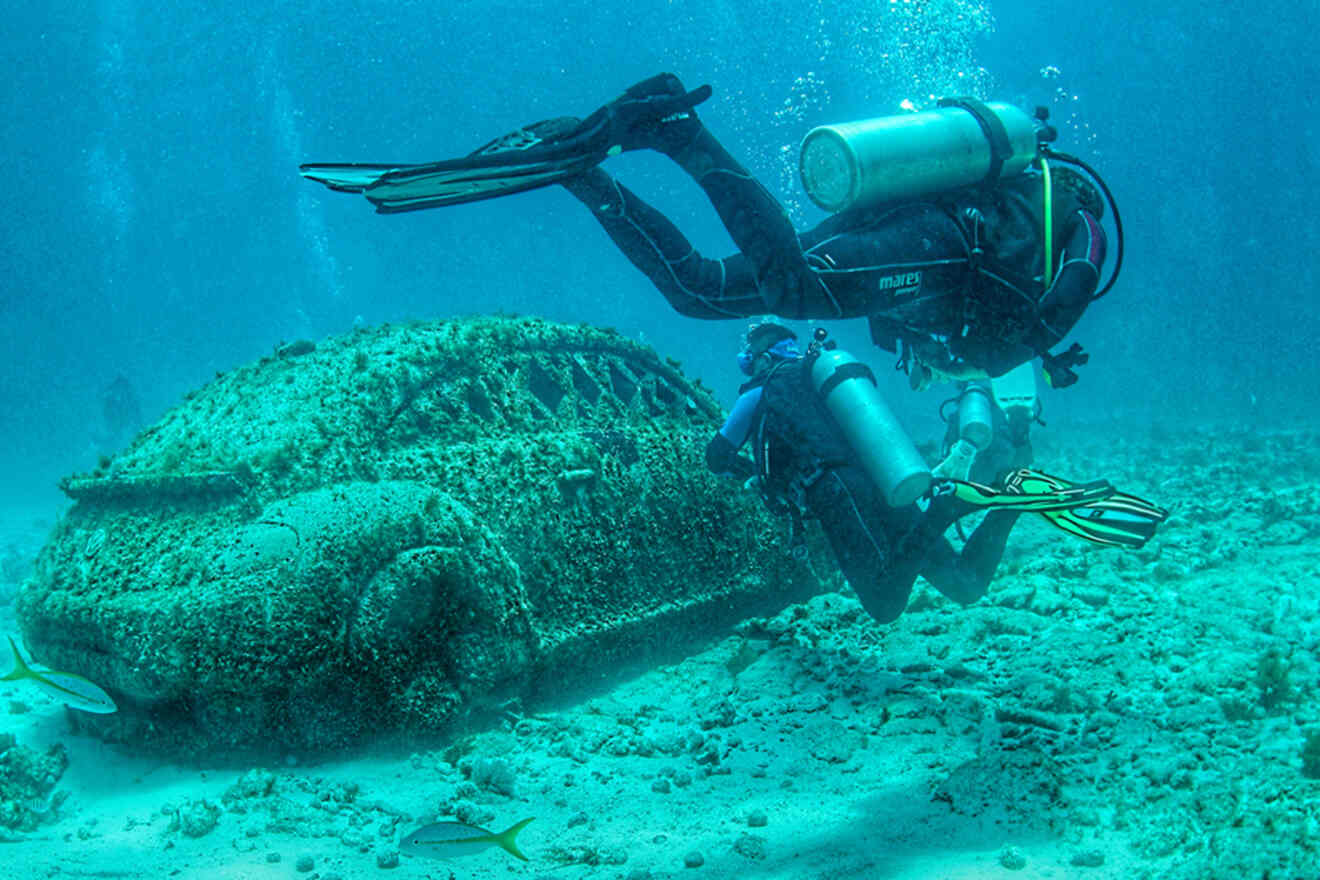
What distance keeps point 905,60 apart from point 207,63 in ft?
193

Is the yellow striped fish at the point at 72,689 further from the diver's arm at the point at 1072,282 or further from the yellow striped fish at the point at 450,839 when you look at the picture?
the diver's arm at the point at 1072,282

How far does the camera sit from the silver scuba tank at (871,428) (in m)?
4.39

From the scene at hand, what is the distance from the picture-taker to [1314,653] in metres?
3.86

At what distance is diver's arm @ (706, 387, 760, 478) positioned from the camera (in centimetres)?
504

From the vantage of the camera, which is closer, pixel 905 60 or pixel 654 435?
pixel 654 435

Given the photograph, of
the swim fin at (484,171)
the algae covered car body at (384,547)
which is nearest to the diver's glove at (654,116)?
the swim fin at (484,171)

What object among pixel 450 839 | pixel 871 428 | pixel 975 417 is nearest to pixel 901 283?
pixel 871 428

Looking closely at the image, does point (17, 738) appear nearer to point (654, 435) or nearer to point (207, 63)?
point (654, 435)

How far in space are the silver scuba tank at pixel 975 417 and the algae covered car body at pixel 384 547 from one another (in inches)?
120

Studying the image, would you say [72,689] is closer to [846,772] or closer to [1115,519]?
[846,772]

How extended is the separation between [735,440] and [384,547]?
2.49 metres

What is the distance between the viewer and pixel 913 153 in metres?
3.93

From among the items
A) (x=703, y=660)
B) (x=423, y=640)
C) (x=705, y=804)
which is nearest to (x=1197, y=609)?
(x=703, y=660)

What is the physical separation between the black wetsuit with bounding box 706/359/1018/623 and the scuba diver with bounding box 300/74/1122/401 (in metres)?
0.89
